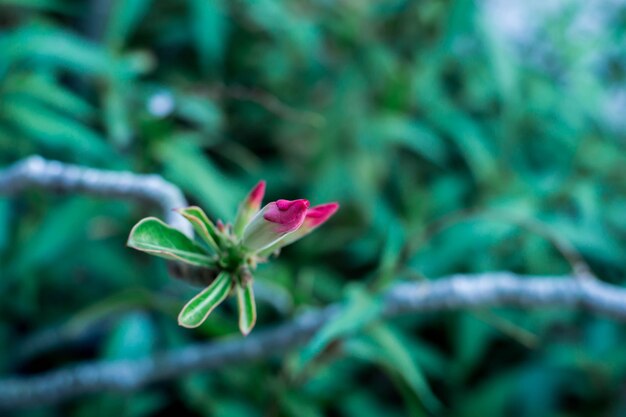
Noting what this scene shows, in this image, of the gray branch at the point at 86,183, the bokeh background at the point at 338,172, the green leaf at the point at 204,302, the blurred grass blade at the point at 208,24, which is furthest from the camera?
the blurred grass blade at the point at 208,24

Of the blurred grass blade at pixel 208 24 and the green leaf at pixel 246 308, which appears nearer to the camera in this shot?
the green leaf at pixel 246 308

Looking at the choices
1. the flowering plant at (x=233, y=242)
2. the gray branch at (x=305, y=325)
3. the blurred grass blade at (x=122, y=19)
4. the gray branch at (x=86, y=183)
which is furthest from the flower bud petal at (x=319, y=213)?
the blurred grass blade at (x=122, y=19)

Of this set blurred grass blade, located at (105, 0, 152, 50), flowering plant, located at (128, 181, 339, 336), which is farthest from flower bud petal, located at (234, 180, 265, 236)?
blurred grass blade, located at (105, 0, 152, 50)

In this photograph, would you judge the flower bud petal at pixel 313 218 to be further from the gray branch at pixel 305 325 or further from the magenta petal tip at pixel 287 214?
the gray branch at pixel 305 325

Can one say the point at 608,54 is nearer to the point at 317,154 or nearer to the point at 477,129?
the point at 477,129

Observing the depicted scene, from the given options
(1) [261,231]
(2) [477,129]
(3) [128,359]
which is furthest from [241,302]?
(2) [477,129]

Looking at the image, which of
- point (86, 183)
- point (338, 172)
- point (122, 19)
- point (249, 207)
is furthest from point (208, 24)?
point (249, 207)
